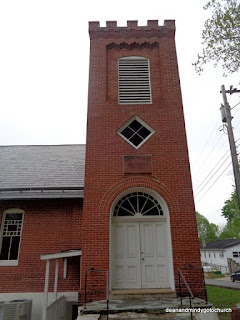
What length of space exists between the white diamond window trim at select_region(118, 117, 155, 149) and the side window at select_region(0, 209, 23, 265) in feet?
16.3

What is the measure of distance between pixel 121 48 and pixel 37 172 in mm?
6321

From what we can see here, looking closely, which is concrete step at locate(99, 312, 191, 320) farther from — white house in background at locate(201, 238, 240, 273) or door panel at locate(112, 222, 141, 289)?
white house in background at locate(201, 238, 240, 273)

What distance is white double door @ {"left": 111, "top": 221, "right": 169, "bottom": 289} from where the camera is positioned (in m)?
7.61

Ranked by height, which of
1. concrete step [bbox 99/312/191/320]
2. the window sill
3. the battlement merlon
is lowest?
concrete step [bbox 99/312/191/320]

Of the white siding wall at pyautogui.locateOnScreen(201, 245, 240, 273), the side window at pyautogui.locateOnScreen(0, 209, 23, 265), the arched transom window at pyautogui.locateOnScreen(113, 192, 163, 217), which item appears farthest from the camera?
the white siding wall at pyautogui.locateOnScreen(201, 245, 240, 273)

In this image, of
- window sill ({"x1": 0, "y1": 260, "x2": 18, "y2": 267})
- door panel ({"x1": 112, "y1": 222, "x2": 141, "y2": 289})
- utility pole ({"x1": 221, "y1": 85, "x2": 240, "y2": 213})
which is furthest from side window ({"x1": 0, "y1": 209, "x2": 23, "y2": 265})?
utility pole ({"x1": 221, "y1": 85, "x2": 240, "y2": 213})

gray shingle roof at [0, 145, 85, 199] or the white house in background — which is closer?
gray shingle roof at [0, 145, 85, 199]

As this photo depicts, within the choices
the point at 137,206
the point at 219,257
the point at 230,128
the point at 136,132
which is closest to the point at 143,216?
the point at 137,206

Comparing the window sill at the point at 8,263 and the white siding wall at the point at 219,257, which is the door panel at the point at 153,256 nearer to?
the window sill at the point at 8,263

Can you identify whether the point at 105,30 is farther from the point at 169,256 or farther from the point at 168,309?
the point at 168,309

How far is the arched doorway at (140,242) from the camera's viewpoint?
764 cm

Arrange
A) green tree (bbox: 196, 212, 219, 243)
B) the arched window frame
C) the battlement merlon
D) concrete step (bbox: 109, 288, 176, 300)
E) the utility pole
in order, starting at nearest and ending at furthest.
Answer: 1. concrete step (bbox: 109, 288, 176, 300)
2. the arched window frame
3. the utility pole
4. the battlement merlon
5. green tree (bbox: 196, 212, 219, 243)

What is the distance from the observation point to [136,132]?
9180 mm

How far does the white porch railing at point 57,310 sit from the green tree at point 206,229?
65.5 metres
